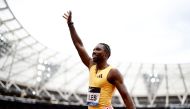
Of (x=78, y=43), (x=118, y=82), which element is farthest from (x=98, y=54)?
(x=78, y=43)

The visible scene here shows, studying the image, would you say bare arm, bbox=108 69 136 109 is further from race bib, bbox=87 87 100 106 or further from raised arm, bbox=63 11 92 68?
raised arm, bbox=63 11 92 68

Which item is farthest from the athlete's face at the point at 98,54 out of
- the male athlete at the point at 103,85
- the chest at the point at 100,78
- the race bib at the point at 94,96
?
the race bib at the point at 94,96

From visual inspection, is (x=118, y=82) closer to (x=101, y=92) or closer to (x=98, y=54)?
(x=101, y=92)

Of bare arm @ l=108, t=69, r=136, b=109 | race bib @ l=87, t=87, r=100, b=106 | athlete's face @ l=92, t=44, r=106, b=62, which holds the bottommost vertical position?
race bib @ l=87, t=87, r=100, b=106

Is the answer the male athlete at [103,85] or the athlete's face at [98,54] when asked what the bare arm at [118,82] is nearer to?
the male athlete at [103,85]

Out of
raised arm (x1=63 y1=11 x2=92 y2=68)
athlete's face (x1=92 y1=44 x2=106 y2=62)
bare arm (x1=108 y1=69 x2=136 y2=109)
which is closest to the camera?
bare arm (x1=108 y1=69 x2=136 y2=109)

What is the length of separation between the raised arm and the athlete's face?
40 cm

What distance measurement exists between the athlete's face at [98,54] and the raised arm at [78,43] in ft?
1.30

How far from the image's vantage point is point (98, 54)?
3.73m

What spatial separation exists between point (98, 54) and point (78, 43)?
65 cm

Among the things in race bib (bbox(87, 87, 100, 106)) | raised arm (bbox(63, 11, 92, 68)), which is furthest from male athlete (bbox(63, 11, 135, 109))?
raised arm (bbox(63, 11, 92, 68))

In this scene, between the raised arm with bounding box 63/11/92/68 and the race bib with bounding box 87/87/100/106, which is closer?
the race bib with bounding box 87/87/100/106

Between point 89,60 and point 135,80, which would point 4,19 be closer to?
point 135,80

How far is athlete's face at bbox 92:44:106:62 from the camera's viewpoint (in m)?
3.72
